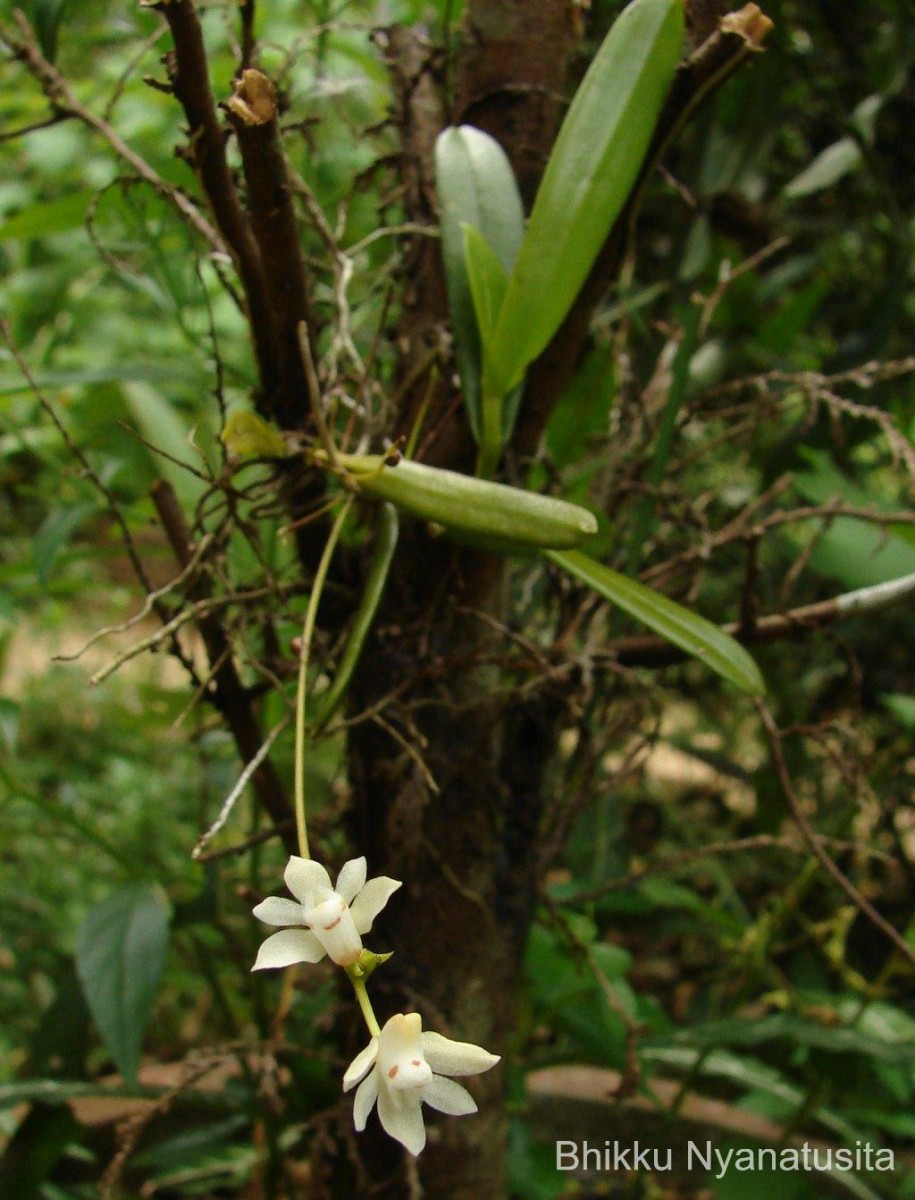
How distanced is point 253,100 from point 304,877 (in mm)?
290

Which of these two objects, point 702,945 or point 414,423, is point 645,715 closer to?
point 414,423

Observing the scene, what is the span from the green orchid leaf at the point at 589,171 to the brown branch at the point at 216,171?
11cm

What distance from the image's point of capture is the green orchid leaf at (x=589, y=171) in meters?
0.44

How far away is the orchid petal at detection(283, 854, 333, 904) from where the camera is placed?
26cm

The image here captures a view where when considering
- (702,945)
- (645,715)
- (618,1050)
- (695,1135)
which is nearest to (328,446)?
(645,715)

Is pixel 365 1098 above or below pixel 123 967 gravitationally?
above

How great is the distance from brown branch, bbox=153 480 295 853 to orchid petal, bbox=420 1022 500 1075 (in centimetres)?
24

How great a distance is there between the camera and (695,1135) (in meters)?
0.80

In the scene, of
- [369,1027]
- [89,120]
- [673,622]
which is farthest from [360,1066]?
[89,120]

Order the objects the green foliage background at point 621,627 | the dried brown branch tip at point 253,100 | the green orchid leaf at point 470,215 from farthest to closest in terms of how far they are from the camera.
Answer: the green foliage background at point 621,627
the green orchid leaf at point 470,215
the dried brown branch tip at point 253,100

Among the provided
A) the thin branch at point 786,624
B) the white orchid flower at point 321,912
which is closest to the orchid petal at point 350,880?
the white orchid flower at point 321,912

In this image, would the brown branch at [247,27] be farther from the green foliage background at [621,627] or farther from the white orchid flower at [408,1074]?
the white orchid flower at [408,1074]

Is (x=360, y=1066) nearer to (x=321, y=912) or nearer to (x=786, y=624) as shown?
(x=321, y=912)

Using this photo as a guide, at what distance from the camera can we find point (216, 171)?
42cm
